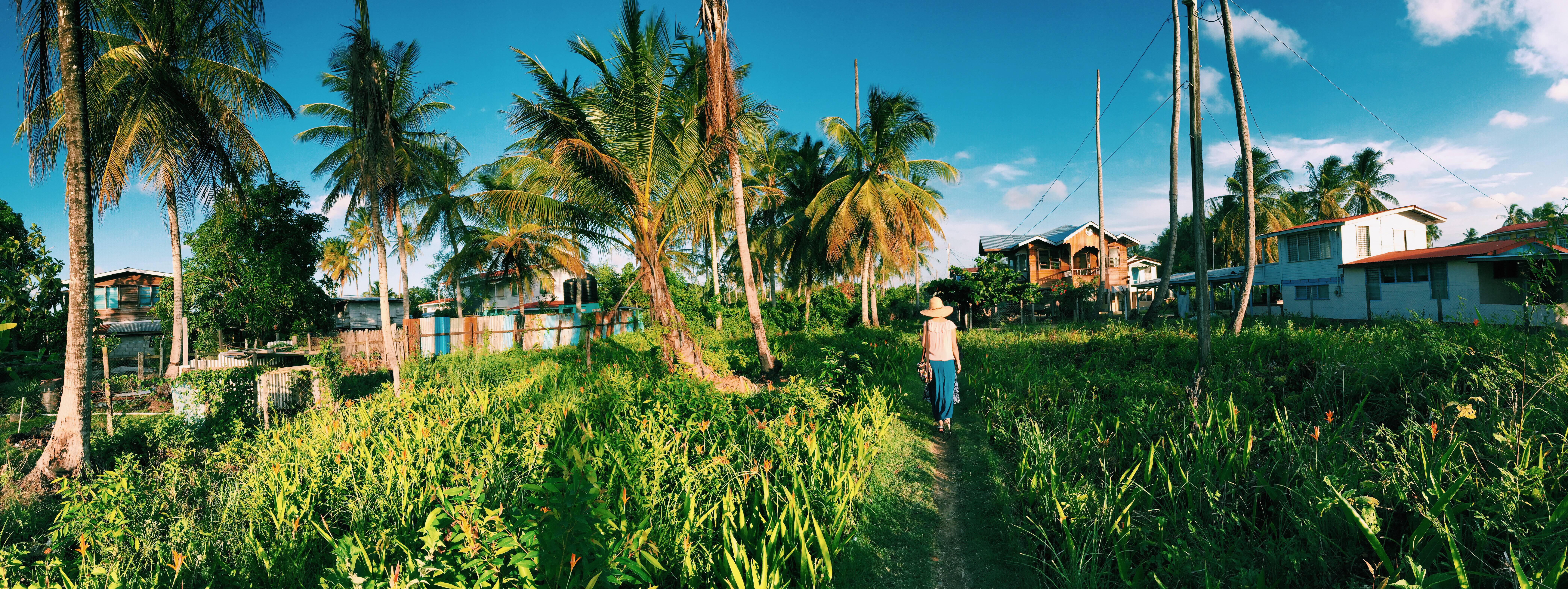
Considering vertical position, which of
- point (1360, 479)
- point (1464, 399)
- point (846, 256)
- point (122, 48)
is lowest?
point (1360, 479)

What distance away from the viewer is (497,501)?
139 inches

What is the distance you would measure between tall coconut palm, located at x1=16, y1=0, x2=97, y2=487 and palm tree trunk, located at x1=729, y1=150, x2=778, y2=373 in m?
7.27

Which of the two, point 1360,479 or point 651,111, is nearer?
point 1360,479

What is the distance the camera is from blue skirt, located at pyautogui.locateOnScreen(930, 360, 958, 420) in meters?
5.93

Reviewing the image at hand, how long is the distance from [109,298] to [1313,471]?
3933 centimetres

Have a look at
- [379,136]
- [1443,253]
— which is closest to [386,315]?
[379,136]

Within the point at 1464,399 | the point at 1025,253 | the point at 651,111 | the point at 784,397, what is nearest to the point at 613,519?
the point at 784,397

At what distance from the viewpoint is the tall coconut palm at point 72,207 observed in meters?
5.29

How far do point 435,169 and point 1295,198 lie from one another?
4737 centimetres

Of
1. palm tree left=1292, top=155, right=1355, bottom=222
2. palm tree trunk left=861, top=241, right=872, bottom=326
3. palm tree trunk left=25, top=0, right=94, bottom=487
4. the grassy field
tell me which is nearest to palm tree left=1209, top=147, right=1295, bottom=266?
palm tree left=1292, top=155, right=1355, bottom=222

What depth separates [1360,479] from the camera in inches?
130

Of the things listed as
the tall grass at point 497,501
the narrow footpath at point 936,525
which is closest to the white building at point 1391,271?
the narrow footpath at point 936,525

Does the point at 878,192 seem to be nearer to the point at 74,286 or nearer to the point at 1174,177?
the point at 1174,177

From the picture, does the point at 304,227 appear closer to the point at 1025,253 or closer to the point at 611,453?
the point at 611,453
